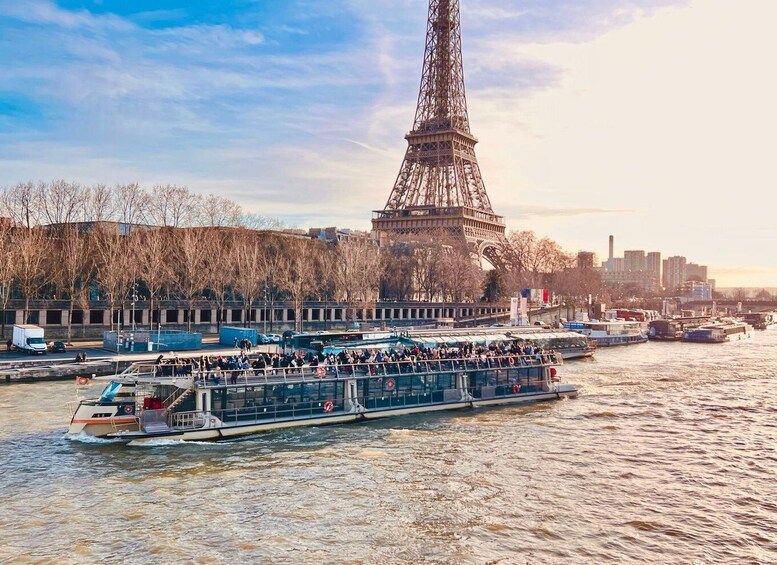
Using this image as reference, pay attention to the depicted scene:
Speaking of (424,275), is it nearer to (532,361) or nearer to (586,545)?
(532,361)

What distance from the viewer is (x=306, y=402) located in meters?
32.8

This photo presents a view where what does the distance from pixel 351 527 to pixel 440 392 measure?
17.8m

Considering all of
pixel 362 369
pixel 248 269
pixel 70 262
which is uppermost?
pixel 248 269

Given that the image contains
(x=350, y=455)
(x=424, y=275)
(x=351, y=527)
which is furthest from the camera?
(x=424, y=275)

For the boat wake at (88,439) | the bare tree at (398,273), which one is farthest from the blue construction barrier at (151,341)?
the bare tree at (398,273)

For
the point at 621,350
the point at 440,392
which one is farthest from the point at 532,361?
the point at 621,350

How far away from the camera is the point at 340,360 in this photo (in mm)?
35281

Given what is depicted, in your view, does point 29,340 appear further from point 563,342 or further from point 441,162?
point 441,162

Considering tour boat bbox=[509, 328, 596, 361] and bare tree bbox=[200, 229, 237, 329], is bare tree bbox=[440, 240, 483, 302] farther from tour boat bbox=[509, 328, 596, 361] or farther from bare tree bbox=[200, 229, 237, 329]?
bare tree bbox=[200, 229, 237, 329]

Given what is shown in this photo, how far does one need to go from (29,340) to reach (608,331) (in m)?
62.3

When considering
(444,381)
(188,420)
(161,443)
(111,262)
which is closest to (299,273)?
(111,262)

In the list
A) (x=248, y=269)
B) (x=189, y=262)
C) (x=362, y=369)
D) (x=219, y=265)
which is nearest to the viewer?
(x=362, y=369)

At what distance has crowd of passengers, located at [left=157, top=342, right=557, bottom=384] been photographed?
3105cm

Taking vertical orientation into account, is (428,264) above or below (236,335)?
above
